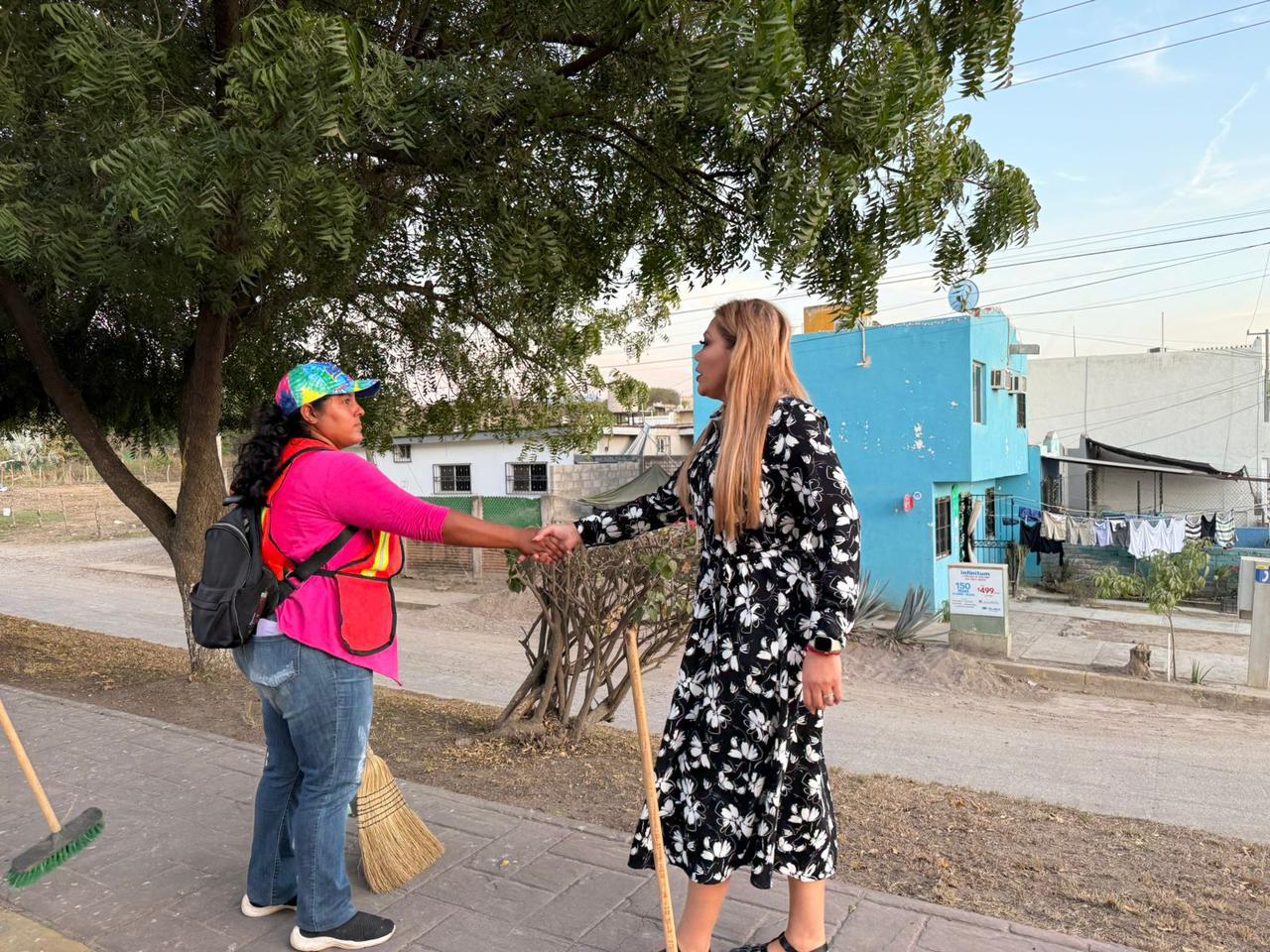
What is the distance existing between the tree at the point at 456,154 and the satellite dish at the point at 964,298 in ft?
36.0

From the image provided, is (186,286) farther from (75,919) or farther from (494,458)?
(494,458)

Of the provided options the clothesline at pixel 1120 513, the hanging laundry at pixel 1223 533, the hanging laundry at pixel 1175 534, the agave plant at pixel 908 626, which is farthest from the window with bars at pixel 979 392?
the hanging laundry at pixel 1223 533

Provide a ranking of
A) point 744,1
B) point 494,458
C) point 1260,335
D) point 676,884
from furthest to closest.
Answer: point 1260,335, point 494,458, point 744,1, point 676,884

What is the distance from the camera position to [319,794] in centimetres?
273

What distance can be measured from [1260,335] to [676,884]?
3168 cm

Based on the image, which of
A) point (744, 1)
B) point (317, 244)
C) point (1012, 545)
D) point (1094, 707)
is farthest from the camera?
A: point (1012, 545)

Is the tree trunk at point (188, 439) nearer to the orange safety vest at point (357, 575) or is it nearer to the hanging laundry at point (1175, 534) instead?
the orange safety vest at point (357, 575)

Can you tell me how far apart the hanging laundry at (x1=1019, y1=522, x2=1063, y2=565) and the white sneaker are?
Answer: 57.7 ft

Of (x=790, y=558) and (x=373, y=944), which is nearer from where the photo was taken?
(x=790, y=558)

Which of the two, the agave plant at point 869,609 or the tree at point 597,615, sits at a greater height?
the tree at point 597,615

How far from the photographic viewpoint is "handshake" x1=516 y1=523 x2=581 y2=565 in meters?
2.92

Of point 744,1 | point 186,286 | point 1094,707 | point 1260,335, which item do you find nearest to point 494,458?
point 1094,707

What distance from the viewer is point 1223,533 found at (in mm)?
18219

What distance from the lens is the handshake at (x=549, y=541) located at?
2920mm
